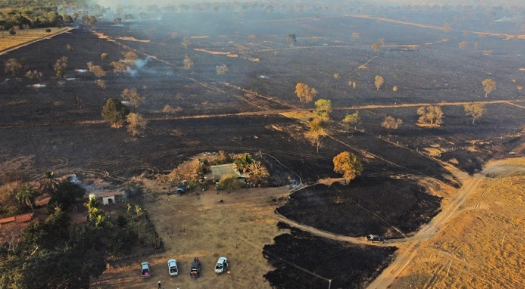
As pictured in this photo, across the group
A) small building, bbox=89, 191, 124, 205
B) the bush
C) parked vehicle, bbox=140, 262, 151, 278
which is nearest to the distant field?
small building, bbox=89, 191, 124, 205

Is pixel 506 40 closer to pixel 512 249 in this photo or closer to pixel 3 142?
pixel 512 249

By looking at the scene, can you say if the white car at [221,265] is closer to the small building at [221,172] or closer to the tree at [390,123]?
the small building at [221,172]

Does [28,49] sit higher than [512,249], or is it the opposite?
[28,49]

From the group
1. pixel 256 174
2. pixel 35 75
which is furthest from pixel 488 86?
pixel 35 75

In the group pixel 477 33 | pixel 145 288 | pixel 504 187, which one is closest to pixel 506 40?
pixel 477 33

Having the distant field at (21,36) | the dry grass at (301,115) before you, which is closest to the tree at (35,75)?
the distant field at (21,36)

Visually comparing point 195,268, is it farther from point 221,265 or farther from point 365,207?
point 365,207

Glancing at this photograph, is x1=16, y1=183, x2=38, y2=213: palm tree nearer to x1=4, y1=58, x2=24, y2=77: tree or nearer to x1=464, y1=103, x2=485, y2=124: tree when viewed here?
x1=4, y1=58, x2=24, y2=77: tree
